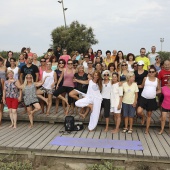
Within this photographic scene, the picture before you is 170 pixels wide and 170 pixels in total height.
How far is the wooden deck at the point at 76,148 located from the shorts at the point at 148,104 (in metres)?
0.72

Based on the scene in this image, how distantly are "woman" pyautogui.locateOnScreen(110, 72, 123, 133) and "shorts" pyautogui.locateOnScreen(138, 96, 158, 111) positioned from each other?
1.89 feet

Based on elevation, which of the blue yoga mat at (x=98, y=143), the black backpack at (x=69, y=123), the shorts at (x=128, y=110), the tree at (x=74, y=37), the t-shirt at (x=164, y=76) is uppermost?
the tree at (x=74, y=37)

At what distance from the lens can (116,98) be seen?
23.1 feet

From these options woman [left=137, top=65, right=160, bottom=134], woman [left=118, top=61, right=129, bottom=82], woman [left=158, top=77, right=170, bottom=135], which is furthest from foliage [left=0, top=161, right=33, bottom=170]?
woman [left=158, top=77, right=170, bottom=135]

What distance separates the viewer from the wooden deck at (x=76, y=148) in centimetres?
553

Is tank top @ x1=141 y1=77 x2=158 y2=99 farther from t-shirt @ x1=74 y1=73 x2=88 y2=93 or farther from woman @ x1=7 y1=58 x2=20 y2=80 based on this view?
woman @ x1=7 y1=58 x2=20 y2=80

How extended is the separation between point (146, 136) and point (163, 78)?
5.50ft

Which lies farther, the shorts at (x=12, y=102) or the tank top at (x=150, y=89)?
the shorts at (x=12, y=102)

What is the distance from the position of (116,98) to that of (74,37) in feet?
104

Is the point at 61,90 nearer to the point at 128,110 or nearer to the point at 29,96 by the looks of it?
the point at 29,96

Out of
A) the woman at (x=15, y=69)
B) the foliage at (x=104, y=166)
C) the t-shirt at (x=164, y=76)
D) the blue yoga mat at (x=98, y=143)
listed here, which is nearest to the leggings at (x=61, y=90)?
the woman at (x=15, y=69)

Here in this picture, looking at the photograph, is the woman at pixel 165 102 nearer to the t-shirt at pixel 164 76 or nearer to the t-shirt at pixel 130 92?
the t-shirt at pixel 164 76

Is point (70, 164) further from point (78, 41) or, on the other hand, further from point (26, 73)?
point (78, 41)

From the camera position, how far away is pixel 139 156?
5.45 meters
